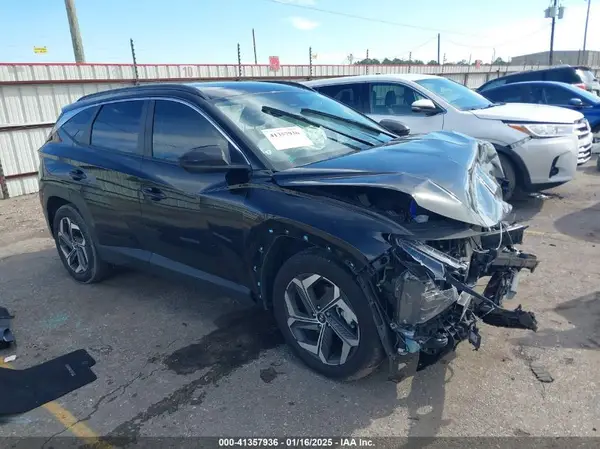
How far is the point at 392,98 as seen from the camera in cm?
762

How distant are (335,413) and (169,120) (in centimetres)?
249

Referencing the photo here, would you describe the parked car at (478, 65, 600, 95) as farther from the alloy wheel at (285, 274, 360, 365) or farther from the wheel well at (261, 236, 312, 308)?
the alloy wheel at (285, 274, 360, 365)

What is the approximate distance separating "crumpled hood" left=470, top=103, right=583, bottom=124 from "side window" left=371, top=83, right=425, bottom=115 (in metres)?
0.99

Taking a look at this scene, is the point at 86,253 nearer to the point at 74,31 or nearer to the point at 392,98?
the point at 392,98

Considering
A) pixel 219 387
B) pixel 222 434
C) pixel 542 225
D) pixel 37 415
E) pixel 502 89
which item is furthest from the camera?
pixel 502 89

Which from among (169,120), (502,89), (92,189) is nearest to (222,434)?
(169,120)

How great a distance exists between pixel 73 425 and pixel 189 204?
1.60 metres

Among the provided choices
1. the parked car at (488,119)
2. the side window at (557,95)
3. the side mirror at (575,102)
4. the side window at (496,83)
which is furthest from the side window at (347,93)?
the side window at (496,83)

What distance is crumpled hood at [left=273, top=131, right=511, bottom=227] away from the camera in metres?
2.79

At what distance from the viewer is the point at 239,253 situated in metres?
3.38

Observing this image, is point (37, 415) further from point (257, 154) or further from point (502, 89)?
point (502, 89)

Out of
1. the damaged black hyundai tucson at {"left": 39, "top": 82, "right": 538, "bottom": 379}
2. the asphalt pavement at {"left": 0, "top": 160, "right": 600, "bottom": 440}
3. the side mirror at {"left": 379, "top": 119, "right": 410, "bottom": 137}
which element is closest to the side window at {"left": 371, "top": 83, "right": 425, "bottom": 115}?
the side mirror at {"left": 379, "top": 119, "right": 410, "bottom": 137}

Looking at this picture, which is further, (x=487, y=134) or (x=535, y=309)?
(x=487, y=134)

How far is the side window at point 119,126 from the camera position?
13.4ft
